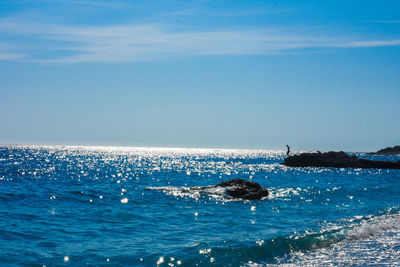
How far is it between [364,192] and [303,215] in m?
17.7

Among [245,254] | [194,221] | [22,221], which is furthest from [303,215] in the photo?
→ [22,221]

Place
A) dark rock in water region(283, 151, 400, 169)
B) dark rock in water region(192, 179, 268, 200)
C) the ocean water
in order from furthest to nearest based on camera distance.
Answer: dark rock in water region(283, 151, 400, 169)
dark rock in water region(192, 179, 268, 200)
the ocean water

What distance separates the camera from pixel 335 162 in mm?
93312

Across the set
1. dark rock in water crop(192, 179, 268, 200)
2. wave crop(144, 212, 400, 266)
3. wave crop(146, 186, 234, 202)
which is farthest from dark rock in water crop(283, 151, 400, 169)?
wave crop(144, 212, 400, 266)

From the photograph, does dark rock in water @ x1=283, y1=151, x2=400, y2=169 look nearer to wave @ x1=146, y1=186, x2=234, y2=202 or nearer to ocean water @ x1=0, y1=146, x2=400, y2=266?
ocean water @ x1=0, y1=146, x2=400, y2=266

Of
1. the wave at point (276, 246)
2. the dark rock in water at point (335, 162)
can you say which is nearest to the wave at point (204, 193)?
the wave at point (276, 246)

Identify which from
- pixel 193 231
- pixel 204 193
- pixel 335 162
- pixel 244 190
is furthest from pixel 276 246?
pixel 335 162

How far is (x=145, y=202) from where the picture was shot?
28781mm

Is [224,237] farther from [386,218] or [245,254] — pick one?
→ [386,218]

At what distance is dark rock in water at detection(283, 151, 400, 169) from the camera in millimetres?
87312

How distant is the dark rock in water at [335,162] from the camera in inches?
3438

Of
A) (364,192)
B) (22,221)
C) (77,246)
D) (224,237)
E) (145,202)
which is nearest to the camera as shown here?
(77,246)

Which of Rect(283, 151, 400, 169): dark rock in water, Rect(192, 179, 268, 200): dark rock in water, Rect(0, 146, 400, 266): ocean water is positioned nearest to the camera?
Rect(0, 146, 400, 266): ocean water

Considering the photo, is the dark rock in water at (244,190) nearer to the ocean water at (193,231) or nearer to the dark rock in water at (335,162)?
the ocean water at (193,231)
